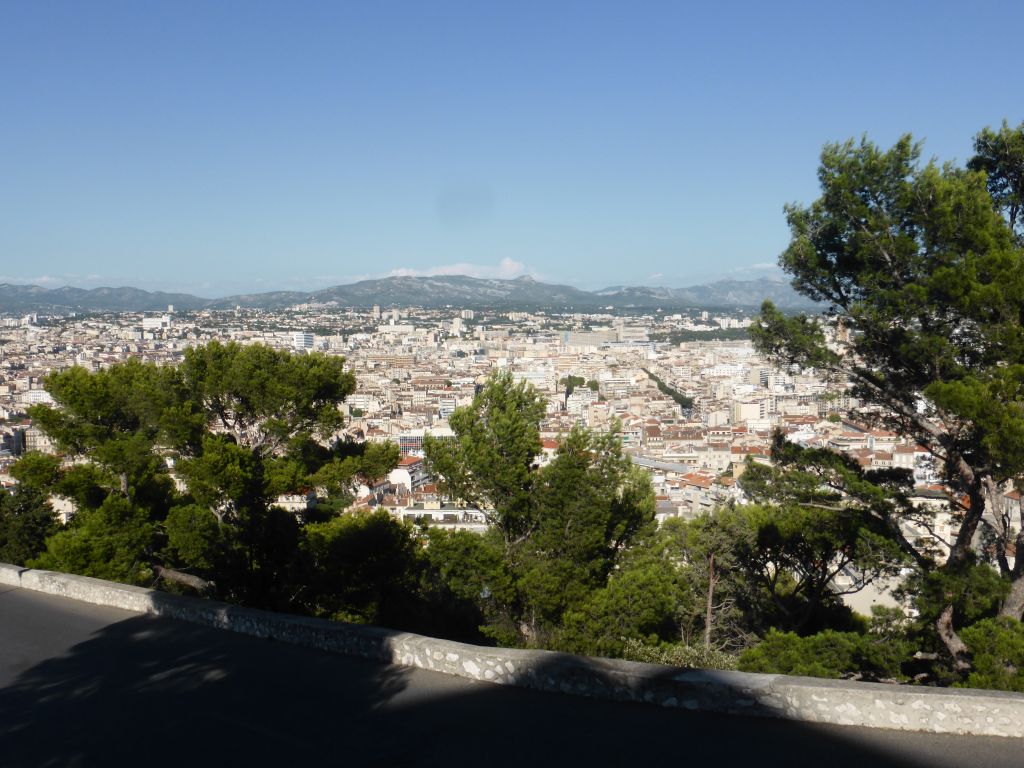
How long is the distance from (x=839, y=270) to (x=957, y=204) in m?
0.90

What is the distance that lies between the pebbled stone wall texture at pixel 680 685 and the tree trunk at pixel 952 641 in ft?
8.74

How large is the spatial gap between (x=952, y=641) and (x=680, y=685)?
10.1 feet

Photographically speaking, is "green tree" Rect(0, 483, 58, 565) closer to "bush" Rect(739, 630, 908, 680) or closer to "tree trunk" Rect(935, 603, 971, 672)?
"bush" Rect(739, 630, 908, 680)

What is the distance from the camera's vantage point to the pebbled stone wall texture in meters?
2.77

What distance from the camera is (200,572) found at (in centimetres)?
787

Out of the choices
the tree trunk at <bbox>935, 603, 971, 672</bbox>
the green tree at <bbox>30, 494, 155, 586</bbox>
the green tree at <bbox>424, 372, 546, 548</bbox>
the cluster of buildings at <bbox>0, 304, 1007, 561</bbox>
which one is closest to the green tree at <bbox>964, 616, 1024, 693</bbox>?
the tree trunk at <bbox>935, 603, 971, 672</bbox>

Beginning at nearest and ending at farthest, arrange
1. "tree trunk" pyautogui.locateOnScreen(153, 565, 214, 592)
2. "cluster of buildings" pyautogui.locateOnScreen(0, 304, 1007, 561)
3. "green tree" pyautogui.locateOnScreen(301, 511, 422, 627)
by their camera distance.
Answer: "green tree" pyautogui.locateOnScreen(301, 511, 422, 627), "tree trunk" pyautogui.locateOnScreen(153, 565, 214, 592), "cluster of buildings" pyautogui.locateOnScreen(0, 304, 1007, 561)

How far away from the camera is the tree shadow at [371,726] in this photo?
8.95 ft

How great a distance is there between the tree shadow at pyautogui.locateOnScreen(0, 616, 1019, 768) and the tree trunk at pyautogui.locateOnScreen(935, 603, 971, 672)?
111 inches

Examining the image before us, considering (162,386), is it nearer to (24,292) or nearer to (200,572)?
(200,572)

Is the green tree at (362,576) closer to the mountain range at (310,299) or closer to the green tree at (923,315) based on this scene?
the green tree at (923,315)

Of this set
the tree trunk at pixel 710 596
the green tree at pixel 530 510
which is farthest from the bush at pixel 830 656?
the tree trunk at pixel 710 596

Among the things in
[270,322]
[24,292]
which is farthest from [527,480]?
[24,292]

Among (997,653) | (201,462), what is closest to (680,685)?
(997,653)
